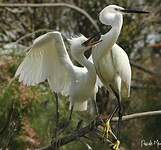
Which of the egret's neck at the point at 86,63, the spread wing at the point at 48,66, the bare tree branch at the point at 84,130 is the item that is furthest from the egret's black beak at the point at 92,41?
the bare tree branch at the point at 84,130

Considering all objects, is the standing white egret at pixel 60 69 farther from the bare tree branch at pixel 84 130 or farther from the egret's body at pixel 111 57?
the bare tree branch at pixel 84 130

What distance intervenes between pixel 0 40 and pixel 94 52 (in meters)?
4.11

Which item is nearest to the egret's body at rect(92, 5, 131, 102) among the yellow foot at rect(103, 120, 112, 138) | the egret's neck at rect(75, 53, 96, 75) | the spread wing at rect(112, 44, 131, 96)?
the spread wing at rect(112, 44, 131, 96)

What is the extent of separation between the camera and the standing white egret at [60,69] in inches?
209

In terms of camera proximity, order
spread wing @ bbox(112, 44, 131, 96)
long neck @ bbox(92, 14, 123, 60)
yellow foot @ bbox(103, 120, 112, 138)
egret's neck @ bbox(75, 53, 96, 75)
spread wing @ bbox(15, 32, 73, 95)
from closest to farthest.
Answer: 1. yellow foot @ bbox(103, 120, 112, 138)
2. long neck @ bbox(92, 14, 123, 60)
3. spread wing @ bbox(112, 44, 131, 96)
4. egret's neck @ bbox(75, 53, 96, 75)
5. spread wing @ bbox(15, 32, 73, 95)

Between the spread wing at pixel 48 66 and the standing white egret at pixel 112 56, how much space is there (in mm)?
400

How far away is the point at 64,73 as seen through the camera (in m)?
5.69

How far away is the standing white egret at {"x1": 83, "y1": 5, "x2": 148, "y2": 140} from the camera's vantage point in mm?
A: 5012

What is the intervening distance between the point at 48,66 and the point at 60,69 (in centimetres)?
10

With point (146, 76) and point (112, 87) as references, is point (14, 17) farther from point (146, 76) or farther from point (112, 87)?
point (112, 87)

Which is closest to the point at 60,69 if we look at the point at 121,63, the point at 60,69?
the point at 60,69

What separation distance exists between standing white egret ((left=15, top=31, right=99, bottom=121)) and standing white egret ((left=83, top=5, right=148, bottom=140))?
0.45ft

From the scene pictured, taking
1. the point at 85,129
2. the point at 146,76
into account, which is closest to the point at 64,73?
the point at 85,129

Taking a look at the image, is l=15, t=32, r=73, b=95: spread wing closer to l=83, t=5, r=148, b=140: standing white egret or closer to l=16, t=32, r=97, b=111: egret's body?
l=16, t=32, r=97, b=111: egret's body
